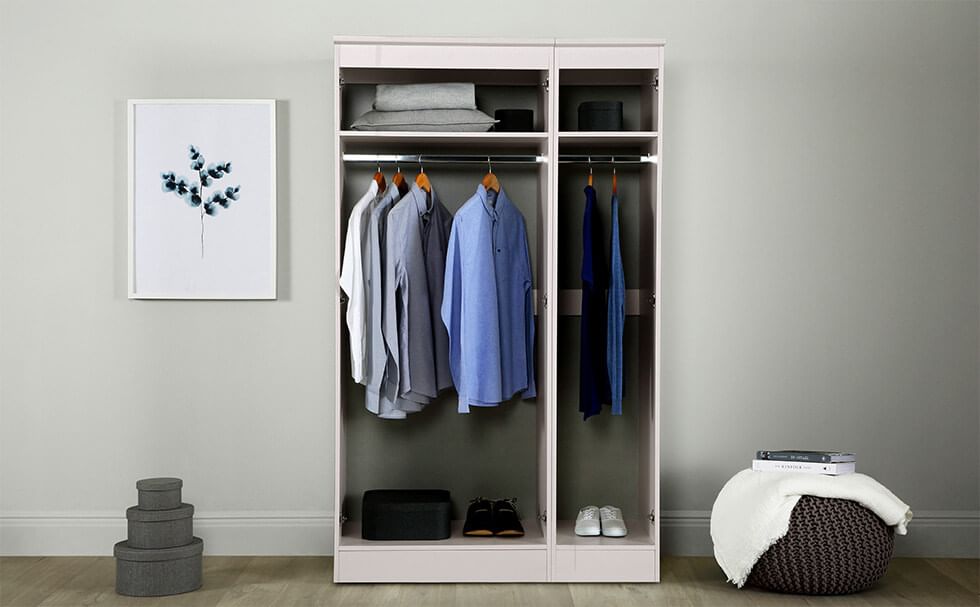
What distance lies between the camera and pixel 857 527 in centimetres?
346

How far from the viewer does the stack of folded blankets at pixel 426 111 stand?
3779mm

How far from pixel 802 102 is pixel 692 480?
158 cm

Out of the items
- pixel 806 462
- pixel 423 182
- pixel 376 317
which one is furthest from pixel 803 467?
pixel 423 182

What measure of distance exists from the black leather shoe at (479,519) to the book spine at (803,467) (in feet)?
3.23

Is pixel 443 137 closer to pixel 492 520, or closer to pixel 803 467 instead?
pixel 492 520

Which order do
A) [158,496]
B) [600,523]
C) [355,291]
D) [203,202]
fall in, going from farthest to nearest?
[203,202], [600,523], [355,291], [158,496]

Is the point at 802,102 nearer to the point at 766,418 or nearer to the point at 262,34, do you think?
the point at 766,418

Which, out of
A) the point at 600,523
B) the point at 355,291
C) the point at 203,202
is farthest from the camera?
the point at 203,202

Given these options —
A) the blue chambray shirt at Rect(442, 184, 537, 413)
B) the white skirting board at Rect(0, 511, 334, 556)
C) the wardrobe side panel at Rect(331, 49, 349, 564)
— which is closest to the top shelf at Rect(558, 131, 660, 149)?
the blue chambray shirt at Rect(442, 184, 537, 413)

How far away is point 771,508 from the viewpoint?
11.4 ft

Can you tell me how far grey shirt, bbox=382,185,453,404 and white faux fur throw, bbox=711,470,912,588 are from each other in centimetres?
114

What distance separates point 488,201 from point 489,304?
15.4 inches

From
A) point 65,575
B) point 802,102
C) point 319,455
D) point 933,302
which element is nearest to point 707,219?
point 802,102

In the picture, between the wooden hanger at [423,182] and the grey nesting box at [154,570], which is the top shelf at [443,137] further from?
the grey nesting box at [154,570]
